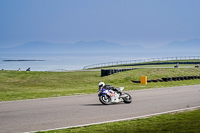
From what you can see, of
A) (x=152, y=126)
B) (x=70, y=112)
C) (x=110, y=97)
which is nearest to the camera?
(x=152, y=126)

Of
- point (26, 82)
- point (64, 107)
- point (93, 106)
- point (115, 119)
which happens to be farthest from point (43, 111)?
point (26, 82)

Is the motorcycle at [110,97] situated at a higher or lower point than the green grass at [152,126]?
higher

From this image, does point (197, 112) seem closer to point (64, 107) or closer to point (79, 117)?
point (79, 117)

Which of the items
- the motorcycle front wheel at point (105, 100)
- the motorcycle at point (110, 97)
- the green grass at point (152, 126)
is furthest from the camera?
the motorcycle front wheel at point (105, 100)

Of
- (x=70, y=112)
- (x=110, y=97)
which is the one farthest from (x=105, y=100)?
(x=70, y=112)

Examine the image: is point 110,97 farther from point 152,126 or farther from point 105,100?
point 152,126

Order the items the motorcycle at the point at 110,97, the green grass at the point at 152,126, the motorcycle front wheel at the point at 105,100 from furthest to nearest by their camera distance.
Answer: the motorcycle front wheel at the point at 105,100, the motorcycle at the point at 110,97, the green grass at the point at 152,126

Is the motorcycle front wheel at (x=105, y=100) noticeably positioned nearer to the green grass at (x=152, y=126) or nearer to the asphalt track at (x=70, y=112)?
the asphalt track at (x=70, y=112)

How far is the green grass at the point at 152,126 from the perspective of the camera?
995 centimetres

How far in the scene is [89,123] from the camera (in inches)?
464

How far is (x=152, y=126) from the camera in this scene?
1066 centimetres

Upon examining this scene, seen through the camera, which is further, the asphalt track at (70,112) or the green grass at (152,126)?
the asphalt track at (70,112)

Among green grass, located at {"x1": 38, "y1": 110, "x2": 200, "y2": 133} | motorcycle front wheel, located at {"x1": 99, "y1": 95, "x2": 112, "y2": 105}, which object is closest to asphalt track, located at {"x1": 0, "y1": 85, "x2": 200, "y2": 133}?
motorcycle front wheel, located at {"x1": 99, "y1": 95, "x2": 112, "y2": 105}

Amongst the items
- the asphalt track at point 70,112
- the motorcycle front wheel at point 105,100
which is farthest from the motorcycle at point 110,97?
the asphalt track at point 70,112
